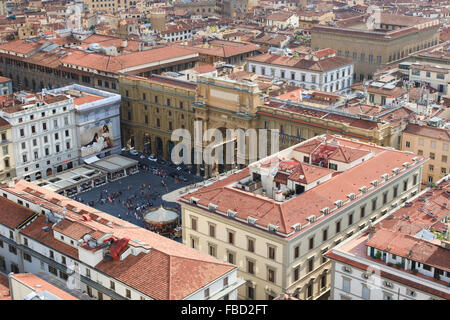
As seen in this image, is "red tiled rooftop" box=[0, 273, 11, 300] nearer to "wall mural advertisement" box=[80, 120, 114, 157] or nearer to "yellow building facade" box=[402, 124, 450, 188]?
"wall mural advertisement" box=[80, 120, 114, 157]

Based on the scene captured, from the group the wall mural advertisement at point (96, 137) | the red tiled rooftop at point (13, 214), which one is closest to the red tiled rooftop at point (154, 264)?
the red tiled rooftop at point (13, 214)

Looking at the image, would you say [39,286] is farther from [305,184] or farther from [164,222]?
[164,222]

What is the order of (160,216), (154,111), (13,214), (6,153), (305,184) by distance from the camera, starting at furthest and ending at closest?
(154,111) → (6,153) → (160,216) → (13,214) → (305,184)

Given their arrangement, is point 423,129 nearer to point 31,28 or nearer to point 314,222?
point 314,222

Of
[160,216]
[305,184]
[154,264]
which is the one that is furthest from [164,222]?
[154,264]

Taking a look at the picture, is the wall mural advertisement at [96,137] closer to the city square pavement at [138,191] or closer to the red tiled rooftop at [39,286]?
the city square pavement at [138,191]

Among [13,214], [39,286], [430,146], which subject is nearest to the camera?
[39,286]
